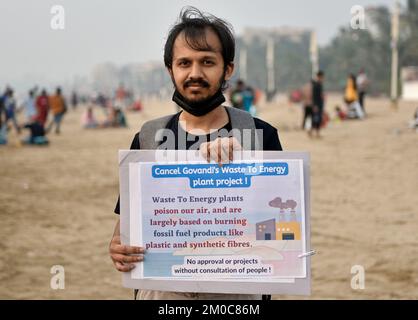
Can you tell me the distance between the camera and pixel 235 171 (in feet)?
6.49

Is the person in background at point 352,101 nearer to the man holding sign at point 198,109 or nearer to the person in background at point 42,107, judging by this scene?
the person in background at point 42,107

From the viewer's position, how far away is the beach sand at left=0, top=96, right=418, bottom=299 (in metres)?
5.59

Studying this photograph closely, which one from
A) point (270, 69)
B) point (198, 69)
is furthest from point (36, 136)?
point (270, 69)

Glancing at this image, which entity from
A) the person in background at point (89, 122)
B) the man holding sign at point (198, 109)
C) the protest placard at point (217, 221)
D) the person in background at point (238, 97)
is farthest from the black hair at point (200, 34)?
the person in background at point (89, 122)

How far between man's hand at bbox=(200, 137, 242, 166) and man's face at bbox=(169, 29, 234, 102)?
188 millimetres

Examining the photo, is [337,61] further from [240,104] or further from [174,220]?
[174,220]

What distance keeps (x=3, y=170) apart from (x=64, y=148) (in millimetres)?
4804

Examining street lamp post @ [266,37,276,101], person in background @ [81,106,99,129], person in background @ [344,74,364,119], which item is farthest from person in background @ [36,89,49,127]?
street lamp post @ [266,37,276,101]

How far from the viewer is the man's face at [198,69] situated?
205 cm

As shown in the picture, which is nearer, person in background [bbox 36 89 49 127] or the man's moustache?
the man's moustache

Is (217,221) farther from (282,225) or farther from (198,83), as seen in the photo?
(198,83)

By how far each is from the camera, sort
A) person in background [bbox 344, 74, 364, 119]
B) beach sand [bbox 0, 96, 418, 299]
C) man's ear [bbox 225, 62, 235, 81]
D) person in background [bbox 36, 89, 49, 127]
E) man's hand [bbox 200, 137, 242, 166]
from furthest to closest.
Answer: person in background [bbox 344, 74, 364, 119], person in background [bbox 36, 89, 49, 127], beach sand [bbox 0, 96, 418, 299], man's ear [bbox 225, 62, 235, 81], man's hand [bbox 200, 137, 242, 166]

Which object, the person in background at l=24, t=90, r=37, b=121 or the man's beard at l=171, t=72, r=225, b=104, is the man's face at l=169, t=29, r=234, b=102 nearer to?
the man's beard at l=171, t=72, r=225, b=104

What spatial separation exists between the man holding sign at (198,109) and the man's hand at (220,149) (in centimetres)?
5
